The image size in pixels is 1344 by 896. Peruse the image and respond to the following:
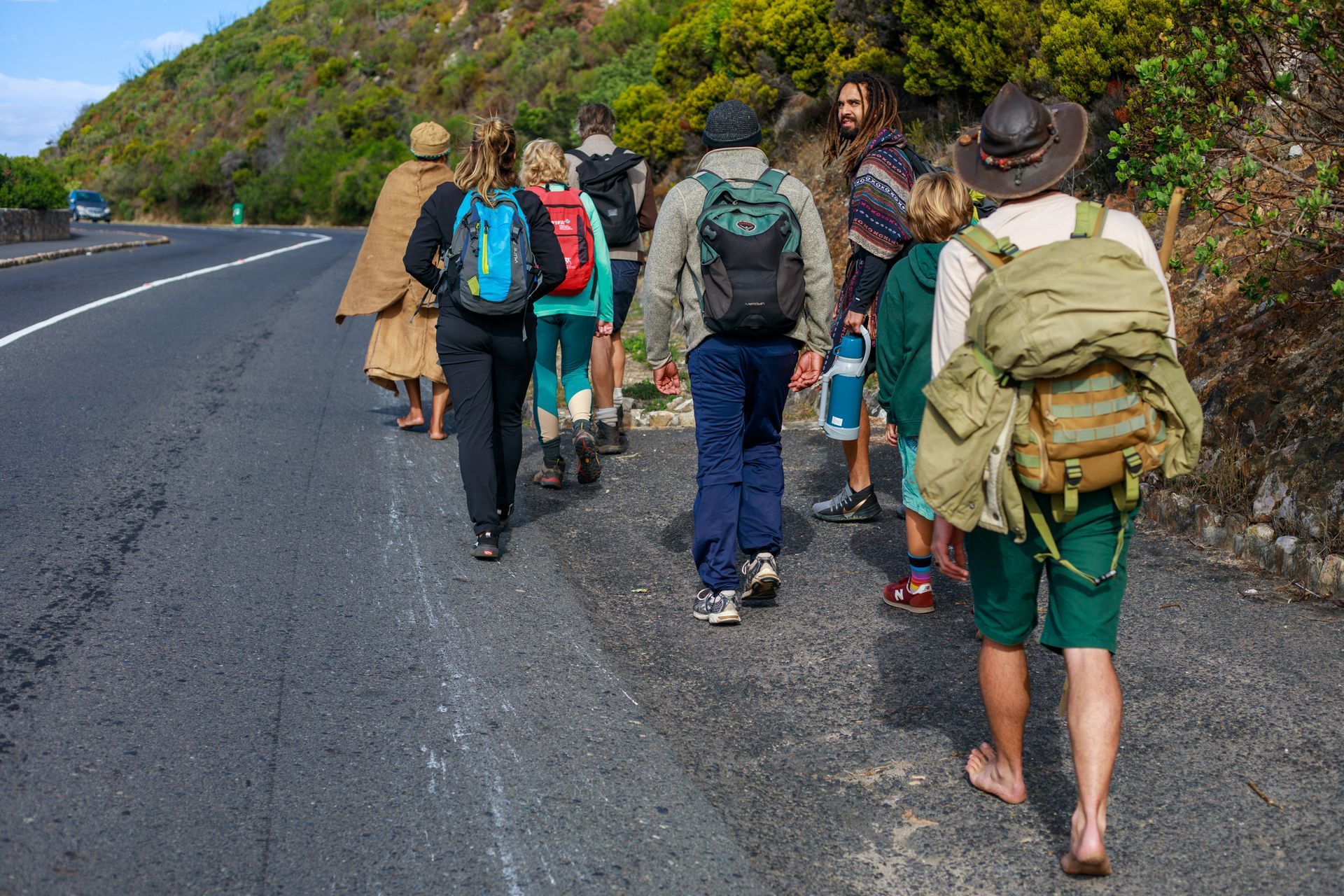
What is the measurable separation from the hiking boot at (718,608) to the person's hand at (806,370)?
2.96 feet

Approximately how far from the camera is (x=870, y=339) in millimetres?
5988

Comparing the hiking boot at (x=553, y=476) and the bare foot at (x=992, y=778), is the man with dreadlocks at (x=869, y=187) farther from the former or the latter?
the bare foot at (x=992, y=778)

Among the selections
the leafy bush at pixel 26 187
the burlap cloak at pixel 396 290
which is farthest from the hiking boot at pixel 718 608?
the leafy bush at pixel 26 187

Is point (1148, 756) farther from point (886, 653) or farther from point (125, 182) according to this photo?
point (125, 182)

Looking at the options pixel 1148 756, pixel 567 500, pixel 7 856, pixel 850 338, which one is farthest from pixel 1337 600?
pixel 7 856

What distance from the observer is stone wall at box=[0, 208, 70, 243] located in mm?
25094

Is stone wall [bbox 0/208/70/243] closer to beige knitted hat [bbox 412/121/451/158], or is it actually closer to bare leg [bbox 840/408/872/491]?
beige knitted hat [bbox 412/121/451/158]

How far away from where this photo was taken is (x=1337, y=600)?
508cm

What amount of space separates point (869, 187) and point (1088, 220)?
255 centimetres

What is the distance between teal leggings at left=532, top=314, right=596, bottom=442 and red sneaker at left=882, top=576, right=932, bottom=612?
8.57 feet

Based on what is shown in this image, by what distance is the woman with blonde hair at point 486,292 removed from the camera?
5820 millimetres

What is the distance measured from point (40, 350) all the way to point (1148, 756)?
9792 mm

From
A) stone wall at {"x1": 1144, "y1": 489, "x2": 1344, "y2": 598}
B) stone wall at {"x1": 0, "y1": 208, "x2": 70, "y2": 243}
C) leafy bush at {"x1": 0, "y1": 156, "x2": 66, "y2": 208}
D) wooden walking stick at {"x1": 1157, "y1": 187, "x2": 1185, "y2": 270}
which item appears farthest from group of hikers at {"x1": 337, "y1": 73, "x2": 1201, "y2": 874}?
leafy bush at {"x1": 0, "y1": 156, "x2": 66, "y2": 208}

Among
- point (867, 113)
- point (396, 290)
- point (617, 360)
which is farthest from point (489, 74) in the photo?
point (867, 113)
